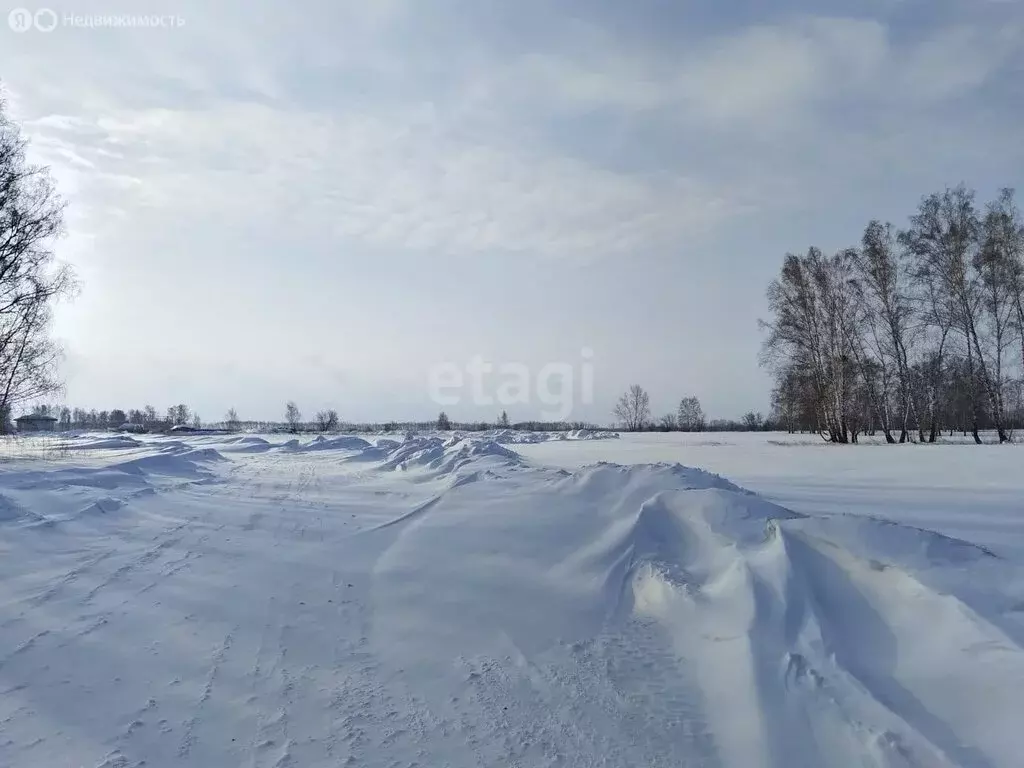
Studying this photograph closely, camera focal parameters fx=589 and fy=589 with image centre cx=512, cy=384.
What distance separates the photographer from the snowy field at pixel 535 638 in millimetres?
2660

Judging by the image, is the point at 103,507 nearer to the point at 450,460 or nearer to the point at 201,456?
the point at 450,460

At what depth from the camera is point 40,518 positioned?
21.3 ft

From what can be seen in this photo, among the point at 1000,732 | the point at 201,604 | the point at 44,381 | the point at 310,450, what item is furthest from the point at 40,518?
the point at 310,450

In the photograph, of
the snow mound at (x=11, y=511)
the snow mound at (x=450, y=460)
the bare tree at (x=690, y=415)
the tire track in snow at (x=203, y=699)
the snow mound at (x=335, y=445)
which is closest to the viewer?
the tire track in snow at (x=203, y=699)

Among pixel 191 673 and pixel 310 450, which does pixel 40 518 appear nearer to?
pixel 191 673

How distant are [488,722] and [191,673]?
1.71 metres

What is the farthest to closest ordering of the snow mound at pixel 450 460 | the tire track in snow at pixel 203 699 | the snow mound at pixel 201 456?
the snow mound at pixel 201 456, the snow mound at pixel 450 460, the tire track in snow at pixel 203 699

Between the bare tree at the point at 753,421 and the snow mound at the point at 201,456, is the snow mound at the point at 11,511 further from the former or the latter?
the bare tree at the point at 753,421

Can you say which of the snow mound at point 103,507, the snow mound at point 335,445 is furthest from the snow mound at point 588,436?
the snow mound at point 103,507

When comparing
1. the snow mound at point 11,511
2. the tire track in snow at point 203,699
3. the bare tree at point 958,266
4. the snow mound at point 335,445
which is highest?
the bare tree at point 958,266

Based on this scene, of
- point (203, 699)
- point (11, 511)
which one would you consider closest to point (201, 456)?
point (11, 511)

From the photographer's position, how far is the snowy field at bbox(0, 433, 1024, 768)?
8.73ft

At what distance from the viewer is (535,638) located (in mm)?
3805

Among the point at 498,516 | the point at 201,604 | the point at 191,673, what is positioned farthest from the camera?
the point at 498,516
